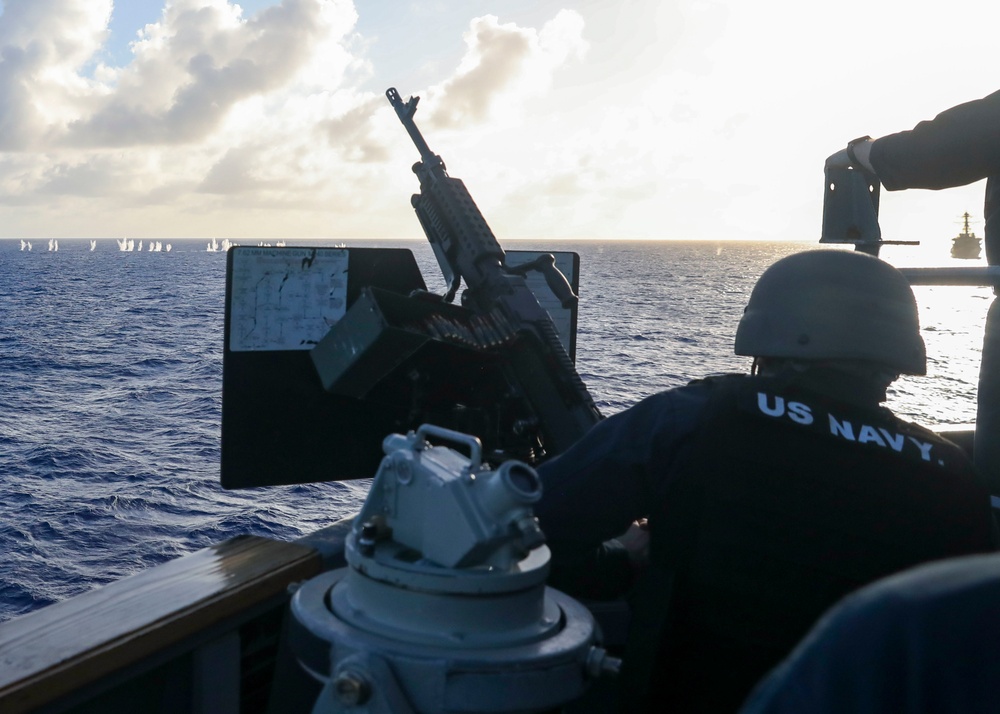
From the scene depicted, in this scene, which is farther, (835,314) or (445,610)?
(835,314)

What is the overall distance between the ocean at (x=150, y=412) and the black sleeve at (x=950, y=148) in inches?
69.7

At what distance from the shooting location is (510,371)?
12.7 ft

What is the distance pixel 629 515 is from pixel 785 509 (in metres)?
0.34

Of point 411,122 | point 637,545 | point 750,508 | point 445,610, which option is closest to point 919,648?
point 445,610

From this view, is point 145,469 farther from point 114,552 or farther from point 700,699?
point 700,699

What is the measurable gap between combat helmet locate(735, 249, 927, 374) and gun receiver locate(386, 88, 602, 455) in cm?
135

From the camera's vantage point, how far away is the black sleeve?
8.52 ft

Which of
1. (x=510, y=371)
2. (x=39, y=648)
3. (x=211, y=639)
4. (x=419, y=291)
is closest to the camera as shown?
(x=39, y=648)

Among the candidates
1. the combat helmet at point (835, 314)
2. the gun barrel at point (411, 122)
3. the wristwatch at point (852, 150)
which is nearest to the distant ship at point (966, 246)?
the wristwatch at point (852, 150)

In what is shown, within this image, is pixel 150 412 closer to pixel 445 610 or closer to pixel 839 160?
pixel 839 160

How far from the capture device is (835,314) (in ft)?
7.36

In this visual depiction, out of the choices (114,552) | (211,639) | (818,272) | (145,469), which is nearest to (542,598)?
(211,639)

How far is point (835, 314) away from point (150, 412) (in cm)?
2789

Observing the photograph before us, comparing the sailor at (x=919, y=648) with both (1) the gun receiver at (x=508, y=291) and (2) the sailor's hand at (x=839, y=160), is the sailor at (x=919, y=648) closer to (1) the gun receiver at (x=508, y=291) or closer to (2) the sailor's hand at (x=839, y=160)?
(2) the sailor's hand at (x=839, y=160)
